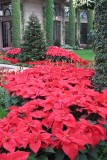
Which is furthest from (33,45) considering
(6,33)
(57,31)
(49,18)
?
(57,31)

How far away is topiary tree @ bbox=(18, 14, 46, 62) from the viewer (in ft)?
37.7

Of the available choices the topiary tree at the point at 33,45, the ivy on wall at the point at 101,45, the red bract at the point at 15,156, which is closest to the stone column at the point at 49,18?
the topiary tree at the point at 33,45

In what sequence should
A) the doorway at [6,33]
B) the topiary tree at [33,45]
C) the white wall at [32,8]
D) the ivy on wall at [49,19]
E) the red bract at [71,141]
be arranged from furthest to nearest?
the doorway at [6,33] < the white wall at [32,8] < the ivy on wall at [49,19] < the topiary tree at [33,45] < the red bract at [71,141]

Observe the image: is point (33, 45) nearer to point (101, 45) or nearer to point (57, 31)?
point (101, 45)

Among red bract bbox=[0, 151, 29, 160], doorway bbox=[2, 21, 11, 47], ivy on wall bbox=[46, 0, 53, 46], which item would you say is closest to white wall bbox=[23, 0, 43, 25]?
ivy on wall bbox=[46, 0, 53, 46]

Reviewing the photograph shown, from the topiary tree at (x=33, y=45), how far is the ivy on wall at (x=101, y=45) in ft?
22.8

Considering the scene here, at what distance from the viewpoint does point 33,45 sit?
11656mm

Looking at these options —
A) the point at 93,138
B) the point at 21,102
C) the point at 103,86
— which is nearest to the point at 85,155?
the point at 93,138

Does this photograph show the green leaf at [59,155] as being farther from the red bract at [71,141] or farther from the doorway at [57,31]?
the doorway at [57,31]

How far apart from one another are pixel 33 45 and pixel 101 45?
7.38 m

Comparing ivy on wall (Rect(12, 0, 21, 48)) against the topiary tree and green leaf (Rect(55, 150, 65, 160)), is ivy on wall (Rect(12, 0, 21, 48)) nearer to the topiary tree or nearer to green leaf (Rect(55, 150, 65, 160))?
the topiary tree

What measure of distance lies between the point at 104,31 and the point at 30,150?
2857mm

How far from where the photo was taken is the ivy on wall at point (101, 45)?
14.6 feet

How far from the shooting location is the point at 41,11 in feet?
81.9
